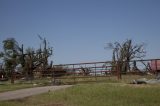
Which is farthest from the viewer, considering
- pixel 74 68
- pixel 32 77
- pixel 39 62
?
pixel 39 62

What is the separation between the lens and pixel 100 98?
15281 mm

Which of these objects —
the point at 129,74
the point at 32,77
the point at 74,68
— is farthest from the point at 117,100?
the point at 32,77

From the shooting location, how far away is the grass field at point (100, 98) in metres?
14.0

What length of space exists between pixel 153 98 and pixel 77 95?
12.3 ft

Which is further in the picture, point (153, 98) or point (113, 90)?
point (113, 90)

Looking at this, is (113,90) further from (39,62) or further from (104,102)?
(39,62)

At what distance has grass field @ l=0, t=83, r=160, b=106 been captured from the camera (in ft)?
46.1

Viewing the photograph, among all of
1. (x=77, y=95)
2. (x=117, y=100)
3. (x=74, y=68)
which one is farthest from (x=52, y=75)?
(x=117, y=100)

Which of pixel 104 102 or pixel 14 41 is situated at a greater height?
pixel 14 41

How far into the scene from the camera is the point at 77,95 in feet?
53.9

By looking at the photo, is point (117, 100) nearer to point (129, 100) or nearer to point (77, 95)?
point (129, 100)

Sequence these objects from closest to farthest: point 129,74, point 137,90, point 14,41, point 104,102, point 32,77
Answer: point 104,102
point 137,90
point 129,74
point 32,77
point 14,41

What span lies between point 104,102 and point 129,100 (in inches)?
41.9

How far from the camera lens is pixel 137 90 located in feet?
53.4
